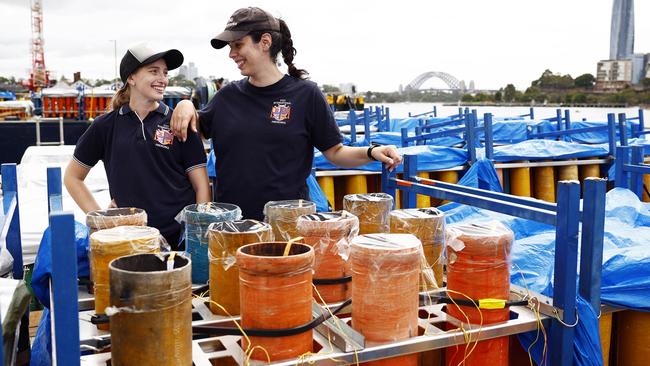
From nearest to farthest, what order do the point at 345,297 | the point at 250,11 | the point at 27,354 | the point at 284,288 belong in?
the point at 284,288 → the point at 345,297 → the point at 250,11 → the point at 27,354

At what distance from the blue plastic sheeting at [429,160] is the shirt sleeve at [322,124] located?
4.10 metres

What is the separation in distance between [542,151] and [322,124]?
6.44 m

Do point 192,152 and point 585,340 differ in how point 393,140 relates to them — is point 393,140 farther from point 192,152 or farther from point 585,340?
point 585,340

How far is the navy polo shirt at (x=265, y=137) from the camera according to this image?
3391 millimetres

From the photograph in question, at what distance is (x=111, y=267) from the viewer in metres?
1.91

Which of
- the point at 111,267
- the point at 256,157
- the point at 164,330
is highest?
the point at 256,157

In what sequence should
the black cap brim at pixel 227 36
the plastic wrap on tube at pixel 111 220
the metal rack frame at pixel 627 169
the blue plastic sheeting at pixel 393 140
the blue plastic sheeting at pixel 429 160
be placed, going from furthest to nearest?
the blue plastic sheeting at pixel 393 140 < the blue plastic sheeting at pixel 429 160 < the metal rack frame at pixel 627 169 < the black cap brim at pixel 227 36 < the plastic wrap on tube at pixel 111 220

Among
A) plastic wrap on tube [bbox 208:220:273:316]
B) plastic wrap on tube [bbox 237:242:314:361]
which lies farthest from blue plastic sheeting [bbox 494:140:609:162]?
plastic wrap on tube [bbox 237:242:314:361]

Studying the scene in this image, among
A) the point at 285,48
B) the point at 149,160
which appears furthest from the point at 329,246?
the point at 285,48

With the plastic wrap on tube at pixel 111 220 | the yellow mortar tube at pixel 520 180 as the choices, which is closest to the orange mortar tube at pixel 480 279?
the plastic wrap on tube at pixel 111 220

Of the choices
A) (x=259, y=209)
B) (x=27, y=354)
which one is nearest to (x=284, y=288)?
(x=259, y=209)

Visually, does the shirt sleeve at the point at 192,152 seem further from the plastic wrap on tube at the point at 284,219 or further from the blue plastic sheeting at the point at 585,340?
the blue plastic sheeting at the point at 585,340

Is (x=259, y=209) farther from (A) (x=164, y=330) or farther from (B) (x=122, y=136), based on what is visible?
(A) (x=164, y=330)

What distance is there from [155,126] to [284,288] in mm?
1748
